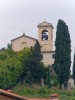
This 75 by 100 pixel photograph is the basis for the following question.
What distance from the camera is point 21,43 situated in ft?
264

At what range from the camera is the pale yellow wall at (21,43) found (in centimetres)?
7981

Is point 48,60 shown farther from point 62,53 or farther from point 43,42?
point 62,53

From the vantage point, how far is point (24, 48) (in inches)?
2921

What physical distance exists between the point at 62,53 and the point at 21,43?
11.9 meters

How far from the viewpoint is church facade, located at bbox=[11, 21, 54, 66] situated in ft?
261

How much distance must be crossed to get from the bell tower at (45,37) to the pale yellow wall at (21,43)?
2.02 metres

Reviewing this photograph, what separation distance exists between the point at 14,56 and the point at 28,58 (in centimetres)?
256

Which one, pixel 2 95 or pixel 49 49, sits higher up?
pixel 49 49

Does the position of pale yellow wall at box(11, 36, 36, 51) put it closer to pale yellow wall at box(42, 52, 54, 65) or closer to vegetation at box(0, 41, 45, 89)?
pale yellow wall at box(42, 52, 54, 65)

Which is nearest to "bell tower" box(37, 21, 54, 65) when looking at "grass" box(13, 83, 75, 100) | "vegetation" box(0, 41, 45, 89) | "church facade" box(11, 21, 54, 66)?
"church facade" box(11, 21, 54, 66)

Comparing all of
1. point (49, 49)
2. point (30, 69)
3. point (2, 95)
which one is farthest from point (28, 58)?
point (2, 95)

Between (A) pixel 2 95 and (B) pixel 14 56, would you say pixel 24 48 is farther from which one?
(A) pixel 2 95

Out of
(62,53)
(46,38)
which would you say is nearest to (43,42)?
(46,38)

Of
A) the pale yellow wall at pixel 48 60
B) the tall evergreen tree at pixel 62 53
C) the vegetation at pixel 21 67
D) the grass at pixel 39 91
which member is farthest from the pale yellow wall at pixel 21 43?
the grass at pixel 39 91
